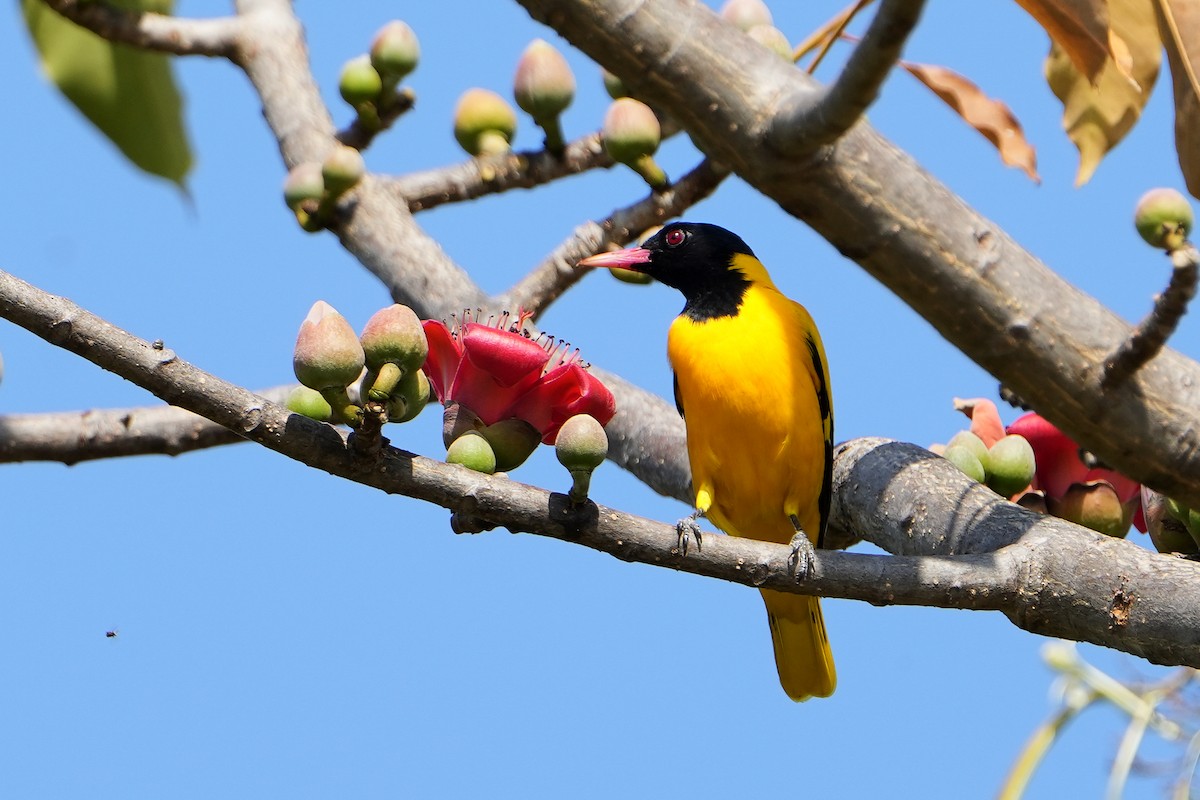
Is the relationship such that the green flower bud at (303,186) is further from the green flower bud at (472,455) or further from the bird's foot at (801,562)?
the bird's foot at (801,562)

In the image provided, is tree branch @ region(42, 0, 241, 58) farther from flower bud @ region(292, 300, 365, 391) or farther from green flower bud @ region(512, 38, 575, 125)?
flower bud @ region(292, 300, 365, 391)

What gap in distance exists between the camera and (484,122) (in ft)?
13.1

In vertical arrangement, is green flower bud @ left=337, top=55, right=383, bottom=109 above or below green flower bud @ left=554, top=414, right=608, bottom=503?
above

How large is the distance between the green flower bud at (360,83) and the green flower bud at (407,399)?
2313 millimetres

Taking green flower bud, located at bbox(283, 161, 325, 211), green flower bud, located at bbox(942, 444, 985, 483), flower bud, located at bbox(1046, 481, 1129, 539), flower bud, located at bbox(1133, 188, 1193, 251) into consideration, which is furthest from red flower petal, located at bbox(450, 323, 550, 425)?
green flower bud, located at bbox(283, 161, 325, 211)

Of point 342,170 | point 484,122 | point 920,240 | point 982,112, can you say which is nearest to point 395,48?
point 484,122

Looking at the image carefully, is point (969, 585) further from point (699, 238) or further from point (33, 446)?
point (699, 238)

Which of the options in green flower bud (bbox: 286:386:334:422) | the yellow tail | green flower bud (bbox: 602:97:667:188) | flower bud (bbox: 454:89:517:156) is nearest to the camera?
green flower bud (bbox: 286:386:334:422)

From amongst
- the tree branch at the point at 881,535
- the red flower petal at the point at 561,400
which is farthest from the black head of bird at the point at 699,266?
the red flower petal at the point at 561,400

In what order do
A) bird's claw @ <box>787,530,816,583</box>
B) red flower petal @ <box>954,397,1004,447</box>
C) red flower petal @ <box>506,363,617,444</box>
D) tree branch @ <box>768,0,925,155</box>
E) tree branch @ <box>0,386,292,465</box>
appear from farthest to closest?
red flower petal @ <box>954,397,1004,447</box> < tree branch @ <box>0,386,292,465</box> < red flower petal @ <box>506,363,617,444</box> < bird's claw @ <box>787,530,816,583</box> < tree branch @ <box>768,0,925,155</box>

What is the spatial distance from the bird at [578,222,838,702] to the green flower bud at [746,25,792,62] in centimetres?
70

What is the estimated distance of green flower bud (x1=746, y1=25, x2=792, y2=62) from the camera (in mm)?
3592

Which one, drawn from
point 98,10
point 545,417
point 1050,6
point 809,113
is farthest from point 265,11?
point 809,113

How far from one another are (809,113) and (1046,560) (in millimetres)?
1218
